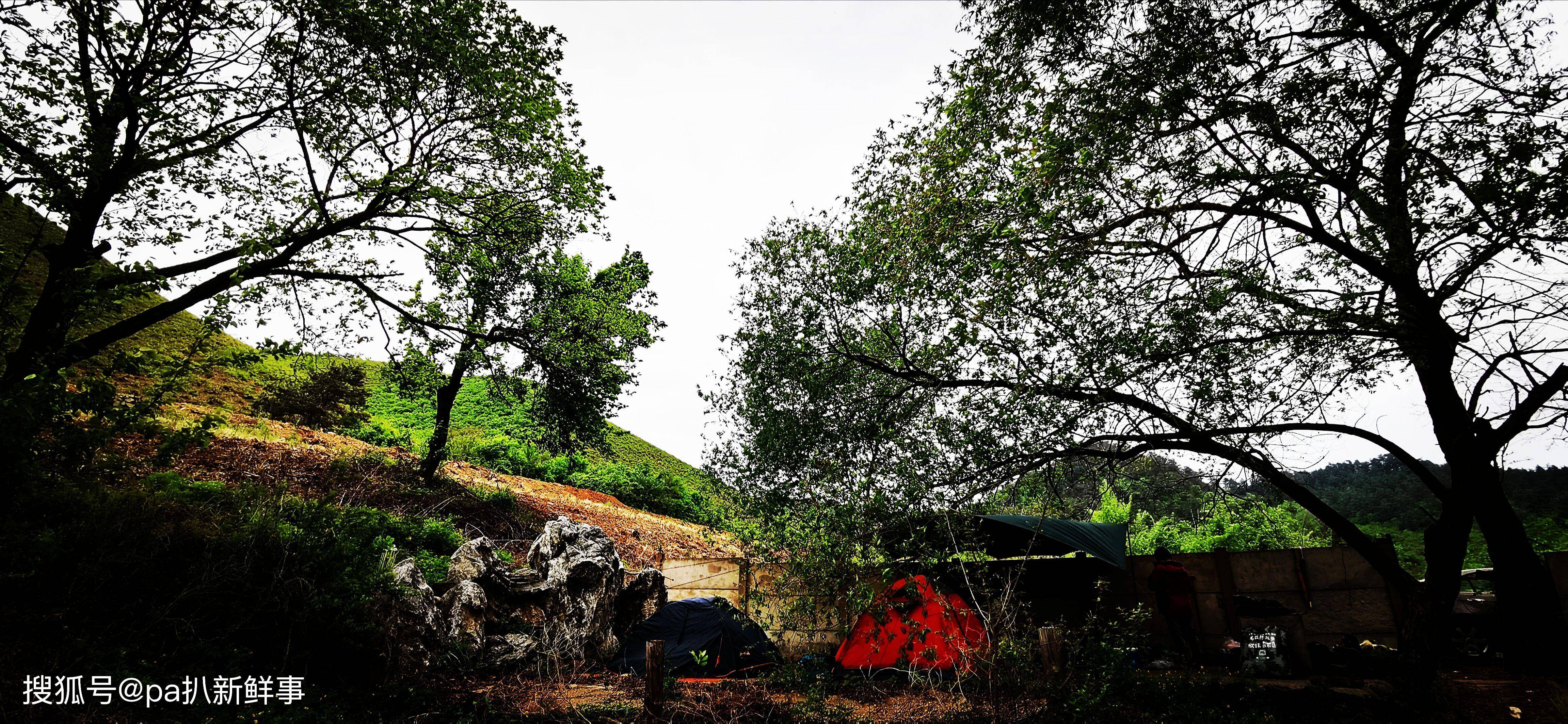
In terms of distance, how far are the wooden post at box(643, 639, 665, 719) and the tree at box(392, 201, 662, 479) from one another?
6.02m

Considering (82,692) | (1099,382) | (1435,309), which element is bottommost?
(82,692)

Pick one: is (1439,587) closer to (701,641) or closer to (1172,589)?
(1172,589)

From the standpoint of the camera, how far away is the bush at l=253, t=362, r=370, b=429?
2069 centimetres

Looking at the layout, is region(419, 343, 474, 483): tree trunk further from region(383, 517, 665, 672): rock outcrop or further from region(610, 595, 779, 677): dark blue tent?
region(610, 595, 779, 677): dark blue tent

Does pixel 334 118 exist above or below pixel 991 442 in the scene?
above

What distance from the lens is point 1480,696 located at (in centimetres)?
723

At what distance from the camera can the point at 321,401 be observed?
22359mm

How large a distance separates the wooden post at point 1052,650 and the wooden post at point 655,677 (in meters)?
4.27

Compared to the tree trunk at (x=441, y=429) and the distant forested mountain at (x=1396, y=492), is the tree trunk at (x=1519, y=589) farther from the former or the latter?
the tree trunk at (x=441, y=429)

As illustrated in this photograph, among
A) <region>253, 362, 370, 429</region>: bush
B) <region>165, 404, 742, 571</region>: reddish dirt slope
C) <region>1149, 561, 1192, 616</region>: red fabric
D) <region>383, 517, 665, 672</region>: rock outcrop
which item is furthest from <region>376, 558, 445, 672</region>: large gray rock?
<region>253, 362, 370, 429</region>: bush

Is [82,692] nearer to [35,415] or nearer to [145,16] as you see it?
[35,415]

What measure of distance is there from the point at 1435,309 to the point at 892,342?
6.03 metres

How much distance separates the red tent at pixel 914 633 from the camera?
846 cm

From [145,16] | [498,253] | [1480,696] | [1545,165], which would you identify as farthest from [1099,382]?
[145,16]
